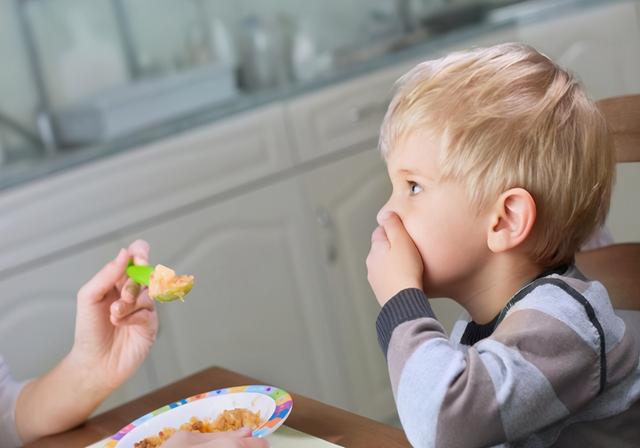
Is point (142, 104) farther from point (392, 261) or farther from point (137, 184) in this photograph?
point (392, 261)

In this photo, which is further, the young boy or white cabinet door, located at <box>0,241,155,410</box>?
white cabinet door, located at <box>0,241,155,410</box>

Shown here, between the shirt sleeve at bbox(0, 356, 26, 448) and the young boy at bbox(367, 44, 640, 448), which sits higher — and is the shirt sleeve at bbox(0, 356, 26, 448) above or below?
below

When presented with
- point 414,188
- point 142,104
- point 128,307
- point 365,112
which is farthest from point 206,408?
point 142,104

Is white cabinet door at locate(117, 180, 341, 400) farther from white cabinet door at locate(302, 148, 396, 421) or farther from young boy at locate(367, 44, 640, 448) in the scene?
young boy at locate(367, 44, 640, 448)

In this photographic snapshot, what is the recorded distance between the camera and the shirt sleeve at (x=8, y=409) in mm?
1253

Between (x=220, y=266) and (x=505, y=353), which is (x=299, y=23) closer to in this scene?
(x=220, y=266)

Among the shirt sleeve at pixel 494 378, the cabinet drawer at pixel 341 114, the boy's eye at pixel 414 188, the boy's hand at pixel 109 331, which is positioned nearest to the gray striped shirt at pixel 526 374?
the shirt sleeve at pixel 494 378

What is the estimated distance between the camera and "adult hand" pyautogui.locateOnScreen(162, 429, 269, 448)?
0.87 metres

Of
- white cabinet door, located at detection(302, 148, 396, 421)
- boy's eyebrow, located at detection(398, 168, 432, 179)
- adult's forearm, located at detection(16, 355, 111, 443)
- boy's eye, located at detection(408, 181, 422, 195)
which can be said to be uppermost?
boy's eyebrow, located at detection(398, 168, 432, 179)

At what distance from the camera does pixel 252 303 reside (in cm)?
243

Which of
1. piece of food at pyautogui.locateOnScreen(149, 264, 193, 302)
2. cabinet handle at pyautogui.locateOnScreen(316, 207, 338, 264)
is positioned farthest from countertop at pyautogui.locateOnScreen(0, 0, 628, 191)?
piece of food at pyautogui.locateOnScreen(149, 264, 193, 302)

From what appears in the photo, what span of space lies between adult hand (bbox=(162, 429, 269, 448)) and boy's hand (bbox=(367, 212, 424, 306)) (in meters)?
0.19

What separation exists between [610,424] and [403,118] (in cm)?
37

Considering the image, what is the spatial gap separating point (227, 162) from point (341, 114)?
0.35 metres
